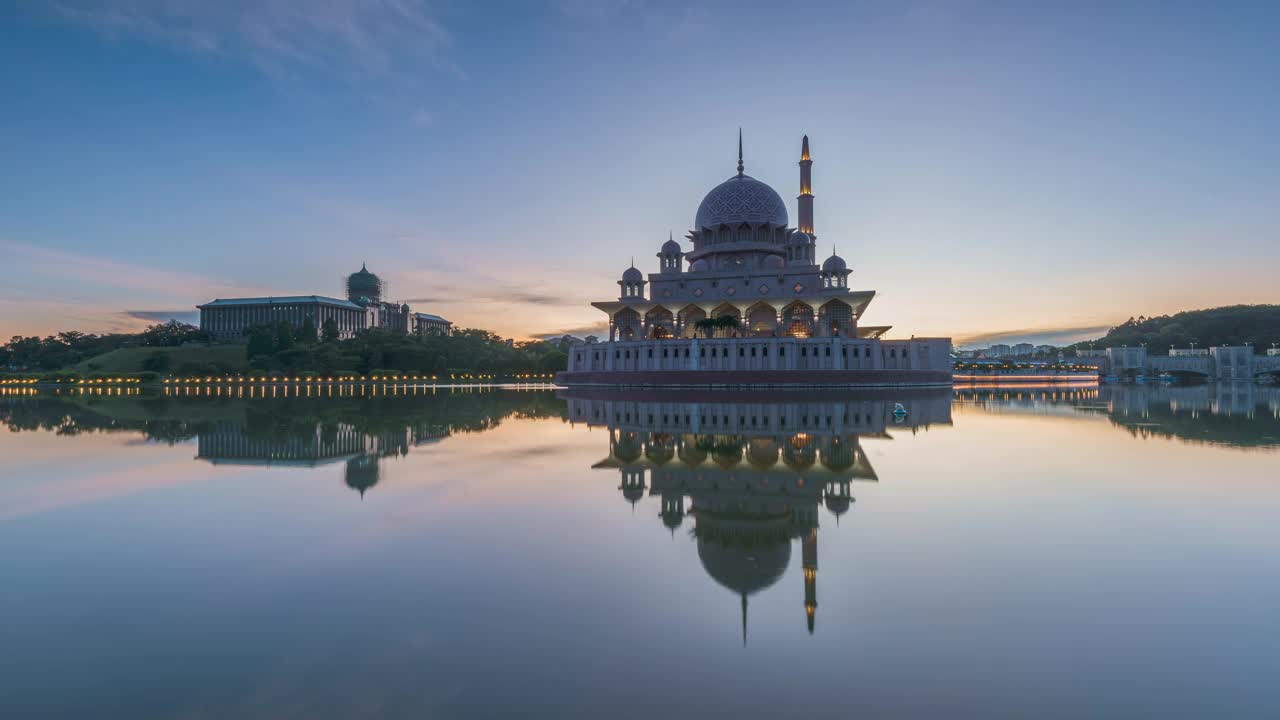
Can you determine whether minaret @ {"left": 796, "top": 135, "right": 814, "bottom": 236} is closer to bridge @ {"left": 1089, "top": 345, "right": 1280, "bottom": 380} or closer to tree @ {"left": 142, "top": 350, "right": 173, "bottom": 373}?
bridge @ {"left": 1089, "top": 345, "right": 1280, "bottom": 380}

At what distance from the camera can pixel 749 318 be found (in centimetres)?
6881

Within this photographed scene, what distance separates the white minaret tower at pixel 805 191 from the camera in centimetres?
7219

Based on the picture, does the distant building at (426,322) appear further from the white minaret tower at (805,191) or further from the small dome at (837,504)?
the small dome at (837,504)

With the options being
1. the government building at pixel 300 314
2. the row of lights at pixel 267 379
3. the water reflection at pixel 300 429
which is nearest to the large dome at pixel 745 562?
the water reflection at pixel 300 429

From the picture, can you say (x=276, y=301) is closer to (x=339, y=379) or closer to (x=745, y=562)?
(x=339, y=379)

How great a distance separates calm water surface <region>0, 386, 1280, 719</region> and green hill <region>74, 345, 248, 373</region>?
113419 millimetres

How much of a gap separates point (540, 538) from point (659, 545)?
→ 145 centimetres

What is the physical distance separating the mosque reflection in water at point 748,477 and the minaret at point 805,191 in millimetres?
51058

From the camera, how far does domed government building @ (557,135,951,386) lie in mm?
56094

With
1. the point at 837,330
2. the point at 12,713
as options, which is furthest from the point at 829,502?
the point at 837,330

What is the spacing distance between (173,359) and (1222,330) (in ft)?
696

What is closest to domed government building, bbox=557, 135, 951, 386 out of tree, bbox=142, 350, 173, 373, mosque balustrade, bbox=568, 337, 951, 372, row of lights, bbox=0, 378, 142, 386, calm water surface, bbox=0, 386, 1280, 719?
mosque balustrade, bbox=568, 337, 951, 372

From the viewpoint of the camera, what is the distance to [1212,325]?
14338 centimetres

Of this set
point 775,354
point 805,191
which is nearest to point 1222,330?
point 805,191
